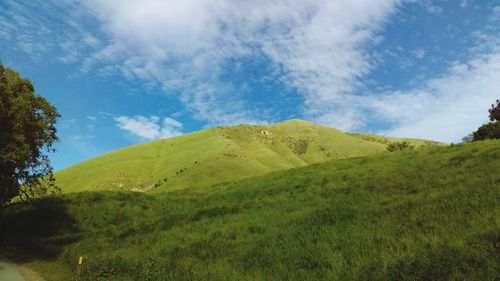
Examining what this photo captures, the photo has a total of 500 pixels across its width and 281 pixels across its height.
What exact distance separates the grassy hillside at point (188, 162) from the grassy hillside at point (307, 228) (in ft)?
173

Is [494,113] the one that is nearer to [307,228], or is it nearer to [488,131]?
[488,131]

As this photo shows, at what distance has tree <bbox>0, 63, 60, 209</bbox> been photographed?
3198 cm

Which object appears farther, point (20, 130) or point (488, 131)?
point (488, 131)

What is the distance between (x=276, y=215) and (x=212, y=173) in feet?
278

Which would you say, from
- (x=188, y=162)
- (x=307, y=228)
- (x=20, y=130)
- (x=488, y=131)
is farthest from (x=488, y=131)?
(x=188, y=162)

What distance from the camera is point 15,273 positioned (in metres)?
23.7

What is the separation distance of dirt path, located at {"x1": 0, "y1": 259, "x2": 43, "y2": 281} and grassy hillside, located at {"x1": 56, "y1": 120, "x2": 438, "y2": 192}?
6499 centimetres

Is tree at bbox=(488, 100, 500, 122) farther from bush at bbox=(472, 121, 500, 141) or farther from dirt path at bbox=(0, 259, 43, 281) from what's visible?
dirt path at bbox=(0, 259, 43, 281)

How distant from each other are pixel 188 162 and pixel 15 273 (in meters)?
112

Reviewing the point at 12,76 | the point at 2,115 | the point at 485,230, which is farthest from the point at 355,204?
the point at 12,76

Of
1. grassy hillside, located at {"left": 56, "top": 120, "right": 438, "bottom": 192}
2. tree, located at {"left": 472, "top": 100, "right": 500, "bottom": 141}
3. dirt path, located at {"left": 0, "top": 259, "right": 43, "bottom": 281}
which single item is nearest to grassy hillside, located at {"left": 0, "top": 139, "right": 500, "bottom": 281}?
dirt path, located at {"left": 0, "top": 259, "right": 43, "bottom": 281}

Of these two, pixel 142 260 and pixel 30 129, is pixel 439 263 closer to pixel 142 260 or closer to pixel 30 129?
pixel 142 260

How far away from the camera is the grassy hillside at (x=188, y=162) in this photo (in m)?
115

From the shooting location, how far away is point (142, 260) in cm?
2161
